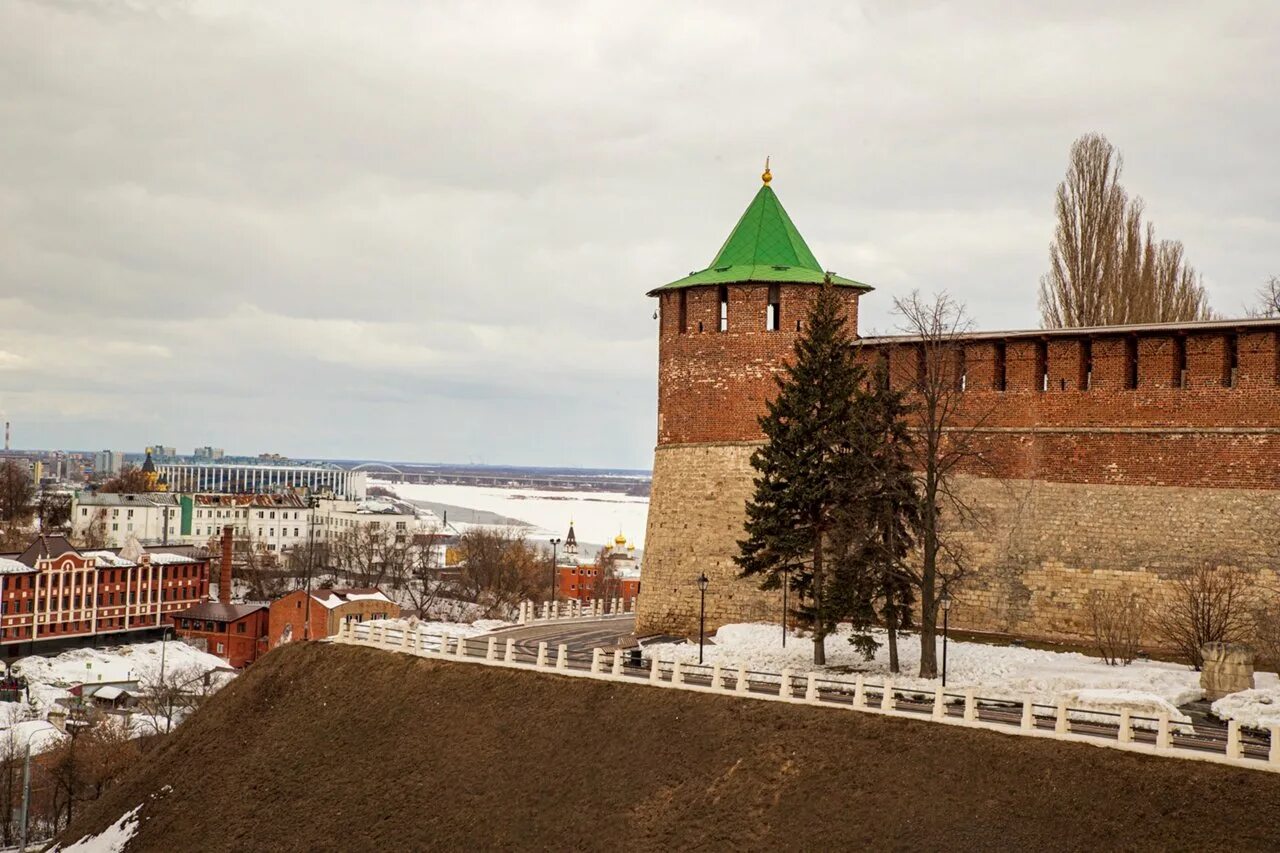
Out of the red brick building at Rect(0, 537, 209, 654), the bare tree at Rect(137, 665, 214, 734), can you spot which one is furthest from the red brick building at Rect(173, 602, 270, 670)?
the bare tree at Rect(137, 665, 214, 734)

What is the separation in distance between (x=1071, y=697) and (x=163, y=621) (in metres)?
66.6

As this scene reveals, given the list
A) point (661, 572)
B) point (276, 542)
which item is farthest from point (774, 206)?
point (276, 542)

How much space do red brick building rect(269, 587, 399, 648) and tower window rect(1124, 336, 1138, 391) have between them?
38.6 m

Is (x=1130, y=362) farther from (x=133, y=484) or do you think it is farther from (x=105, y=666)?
(x=133, y=484)

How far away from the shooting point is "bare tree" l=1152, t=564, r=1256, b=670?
2438cm

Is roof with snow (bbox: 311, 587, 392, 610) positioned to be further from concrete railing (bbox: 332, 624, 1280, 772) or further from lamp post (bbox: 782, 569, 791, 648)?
lamp post (bbox: 782, 569, 791, 648)

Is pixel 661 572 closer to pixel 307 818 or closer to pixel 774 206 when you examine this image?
pixel 774 206

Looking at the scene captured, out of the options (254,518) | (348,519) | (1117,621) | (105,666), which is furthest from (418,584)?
(1117,621)

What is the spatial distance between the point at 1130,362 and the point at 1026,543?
4.68 meters

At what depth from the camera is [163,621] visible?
75.9 metres

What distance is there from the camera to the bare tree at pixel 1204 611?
80.0 feet

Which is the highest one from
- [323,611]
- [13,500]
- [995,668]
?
[995,668]

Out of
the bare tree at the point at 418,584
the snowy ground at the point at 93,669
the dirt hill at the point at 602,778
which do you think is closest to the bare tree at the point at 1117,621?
the dirt hill at the point at 602,778

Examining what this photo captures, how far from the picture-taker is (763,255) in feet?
Answer: 108
